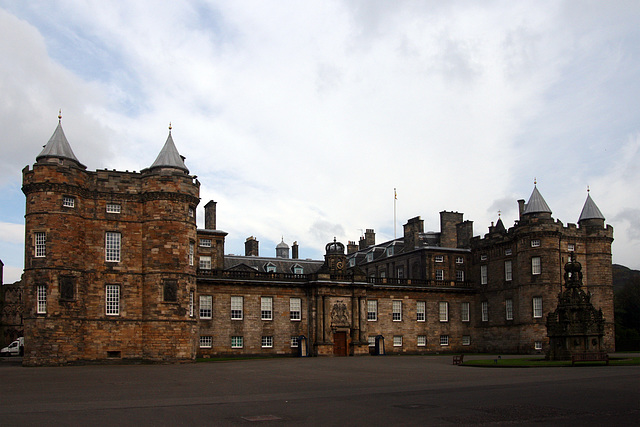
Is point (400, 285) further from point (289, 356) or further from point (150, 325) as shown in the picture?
point (150, 325)

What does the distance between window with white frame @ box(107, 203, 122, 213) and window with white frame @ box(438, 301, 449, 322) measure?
30114 mm

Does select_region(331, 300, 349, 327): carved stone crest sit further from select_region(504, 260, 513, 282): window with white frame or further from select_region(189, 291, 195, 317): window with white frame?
select_region(504, 260, 513, 282): window with white frame

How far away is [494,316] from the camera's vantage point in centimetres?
5519

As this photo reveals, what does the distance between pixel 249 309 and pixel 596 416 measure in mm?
37207

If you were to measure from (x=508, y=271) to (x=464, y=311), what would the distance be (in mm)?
6305

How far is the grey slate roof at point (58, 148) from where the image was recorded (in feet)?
128

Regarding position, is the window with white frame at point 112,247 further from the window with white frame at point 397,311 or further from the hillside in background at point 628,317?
the hillside in background at point 628,317

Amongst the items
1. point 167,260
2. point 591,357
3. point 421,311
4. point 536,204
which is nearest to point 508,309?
point 421,311

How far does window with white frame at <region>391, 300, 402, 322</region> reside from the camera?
54.7 metres

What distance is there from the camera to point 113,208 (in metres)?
40.5

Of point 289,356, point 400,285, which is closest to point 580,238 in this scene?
point 400,285

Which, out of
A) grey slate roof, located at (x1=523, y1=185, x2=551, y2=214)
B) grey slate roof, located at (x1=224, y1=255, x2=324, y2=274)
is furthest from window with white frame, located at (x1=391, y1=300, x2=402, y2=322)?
grey slate roof, located at (x1=523, y1=185, x2=551, y2=214)

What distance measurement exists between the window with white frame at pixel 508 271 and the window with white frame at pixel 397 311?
9436mm

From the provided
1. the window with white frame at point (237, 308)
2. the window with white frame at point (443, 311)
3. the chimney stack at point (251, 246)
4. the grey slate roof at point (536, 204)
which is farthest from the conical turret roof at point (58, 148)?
the grey slate roof at point (536, 204)
